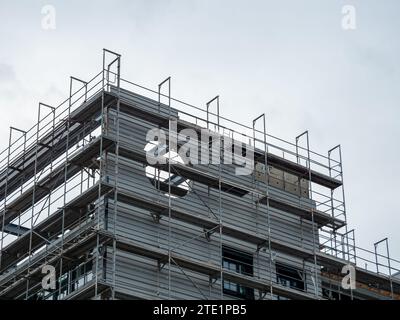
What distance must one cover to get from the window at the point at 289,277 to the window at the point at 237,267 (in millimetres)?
1413

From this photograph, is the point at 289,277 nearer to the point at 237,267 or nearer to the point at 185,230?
the point at 237,267

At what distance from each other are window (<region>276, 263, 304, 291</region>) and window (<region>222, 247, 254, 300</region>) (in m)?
1.41

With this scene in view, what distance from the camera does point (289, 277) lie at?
46.3 metres

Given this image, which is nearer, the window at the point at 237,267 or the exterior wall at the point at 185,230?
the exterior wall at the point at 185,230

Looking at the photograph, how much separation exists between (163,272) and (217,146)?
6.10 metres

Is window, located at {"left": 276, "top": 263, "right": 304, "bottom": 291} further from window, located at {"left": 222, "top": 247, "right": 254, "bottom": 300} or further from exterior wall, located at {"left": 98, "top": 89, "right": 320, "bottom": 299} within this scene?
window, located at {"left": 222, "top": 247, "right": 254, "bottom": 300}

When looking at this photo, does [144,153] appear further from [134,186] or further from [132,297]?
[132,297]

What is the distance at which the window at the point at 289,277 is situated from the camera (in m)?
46.2

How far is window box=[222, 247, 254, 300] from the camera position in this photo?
44362mm

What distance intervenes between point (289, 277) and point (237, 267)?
2.51 metres

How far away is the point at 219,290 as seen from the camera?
43375mm

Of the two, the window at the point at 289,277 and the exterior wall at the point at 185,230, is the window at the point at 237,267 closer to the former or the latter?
the exterior wall at the point at 185,230

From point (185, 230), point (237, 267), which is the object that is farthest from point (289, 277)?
point (185, 230)
